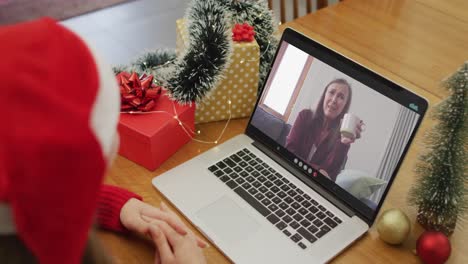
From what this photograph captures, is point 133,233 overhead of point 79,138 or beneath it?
beneath

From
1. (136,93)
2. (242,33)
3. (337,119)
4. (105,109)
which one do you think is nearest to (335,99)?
(337,119)

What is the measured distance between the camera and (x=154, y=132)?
0.95 m

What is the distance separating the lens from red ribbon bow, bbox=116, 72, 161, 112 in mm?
980

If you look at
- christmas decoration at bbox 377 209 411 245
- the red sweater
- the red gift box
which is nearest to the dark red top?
christmas decoration at bbox 377 209 411 245

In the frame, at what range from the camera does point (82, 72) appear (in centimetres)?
50

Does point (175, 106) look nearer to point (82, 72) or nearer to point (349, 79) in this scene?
point (349, 79)

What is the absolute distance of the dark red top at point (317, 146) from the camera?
0.91 meters

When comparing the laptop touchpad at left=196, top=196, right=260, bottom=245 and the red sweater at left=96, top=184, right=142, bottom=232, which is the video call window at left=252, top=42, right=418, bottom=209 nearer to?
the laptop touchpad at left=196, top=196, right=260, bottom=245

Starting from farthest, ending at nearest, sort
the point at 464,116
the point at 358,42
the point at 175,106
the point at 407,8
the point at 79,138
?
the point at 407,8 → the point at 358,42 → the point at 175,106 → the point at 464,116 → the point at 79,138

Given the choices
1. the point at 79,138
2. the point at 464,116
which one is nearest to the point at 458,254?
the point at 464,116

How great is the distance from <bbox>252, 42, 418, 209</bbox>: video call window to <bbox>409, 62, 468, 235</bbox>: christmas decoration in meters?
0.05

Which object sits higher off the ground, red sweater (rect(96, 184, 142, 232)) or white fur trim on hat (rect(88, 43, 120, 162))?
white fur trim on hat (rect(88, 43, 120, 162))

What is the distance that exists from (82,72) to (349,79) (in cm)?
55

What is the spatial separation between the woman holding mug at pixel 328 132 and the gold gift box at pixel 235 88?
0.56ft
